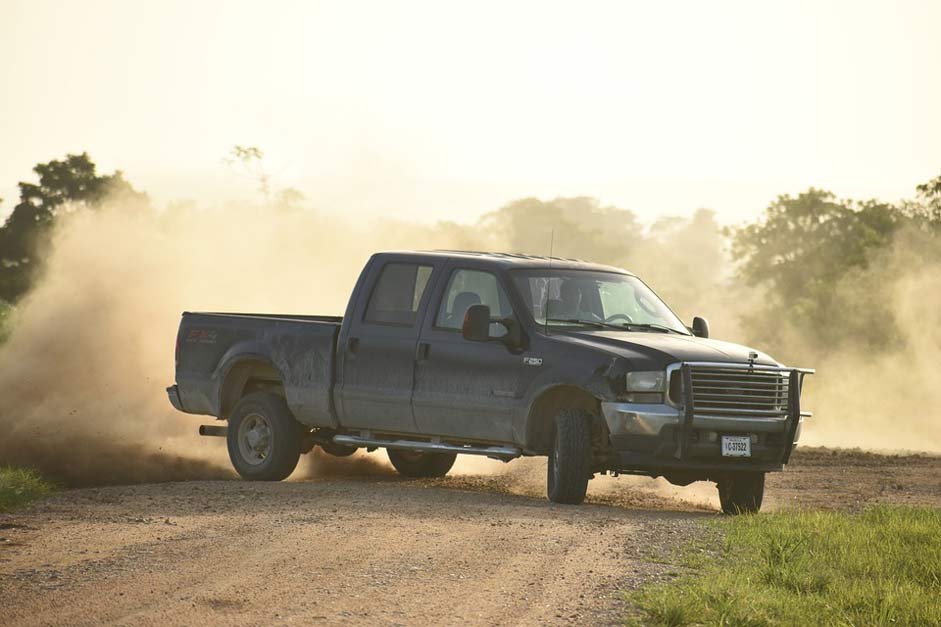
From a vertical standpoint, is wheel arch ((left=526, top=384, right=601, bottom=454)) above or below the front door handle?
Answer: below

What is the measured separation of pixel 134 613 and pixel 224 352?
721cm

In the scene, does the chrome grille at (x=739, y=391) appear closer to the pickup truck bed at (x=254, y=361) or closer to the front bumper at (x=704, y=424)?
the front bumper at (x=704, y=424)

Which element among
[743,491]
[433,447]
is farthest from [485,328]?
[743,491]

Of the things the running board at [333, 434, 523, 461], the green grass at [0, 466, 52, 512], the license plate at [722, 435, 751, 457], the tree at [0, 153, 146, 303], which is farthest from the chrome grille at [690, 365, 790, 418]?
the tree at [0, 153, 146, 303]

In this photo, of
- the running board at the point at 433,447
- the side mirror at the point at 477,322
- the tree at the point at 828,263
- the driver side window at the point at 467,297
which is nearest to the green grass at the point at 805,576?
the running board at the point at 433,447

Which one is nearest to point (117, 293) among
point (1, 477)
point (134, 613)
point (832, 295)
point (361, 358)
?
point (1, 477)

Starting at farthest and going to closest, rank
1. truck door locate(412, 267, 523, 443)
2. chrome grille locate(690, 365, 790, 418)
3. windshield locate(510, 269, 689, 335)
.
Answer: windshield locate(510, 269, 689, 335) → truck door locate(412, 267, 523, 443) → chrome grille locate(690, 365, 790, 418)

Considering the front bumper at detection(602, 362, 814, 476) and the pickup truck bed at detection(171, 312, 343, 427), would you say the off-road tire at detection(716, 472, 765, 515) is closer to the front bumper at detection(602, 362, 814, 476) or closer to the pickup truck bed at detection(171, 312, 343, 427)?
the front bumper at detection(602, 362, 814, 476)

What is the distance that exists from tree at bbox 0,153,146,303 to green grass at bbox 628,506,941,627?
42992 millimetres

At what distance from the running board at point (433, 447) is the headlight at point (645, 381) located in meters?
1.26

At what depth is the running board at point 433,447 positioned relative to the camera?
531 inches

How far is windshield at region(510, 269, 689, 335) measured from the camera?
1370 centimetres

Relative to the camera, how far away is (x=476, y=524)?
1166 cm

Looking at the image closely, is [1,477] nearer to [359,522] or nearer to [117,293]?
[359,522]
